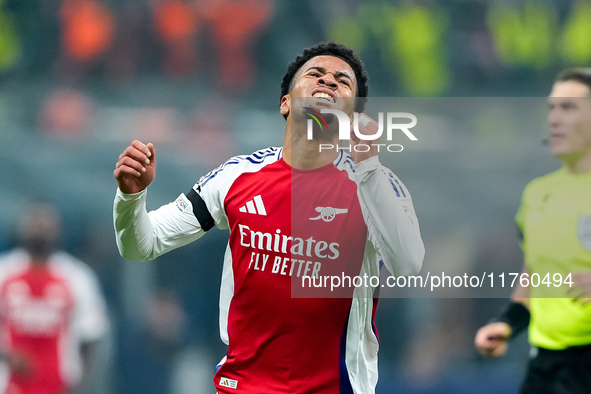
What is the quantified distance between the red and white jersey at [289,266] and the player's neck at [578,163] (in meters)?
1.25

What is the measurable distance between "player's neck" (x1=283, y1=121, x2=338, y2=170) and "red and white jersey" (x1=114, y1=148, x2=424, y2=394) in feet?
0.10

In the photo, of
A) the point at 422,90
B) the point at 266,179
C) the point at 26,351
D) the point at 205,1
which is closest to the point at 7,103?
the point at 205,1

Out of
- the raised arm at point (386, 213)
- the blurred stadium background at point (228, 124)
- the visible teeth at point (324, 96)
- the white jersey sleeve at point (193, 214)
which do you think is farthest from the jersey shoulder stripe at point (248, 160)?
the blurred stadium background at point (228, 124)

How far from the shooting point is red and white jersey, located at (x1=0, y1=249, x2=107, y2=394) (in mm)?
6648

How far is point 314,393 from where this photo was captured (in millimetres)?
3320

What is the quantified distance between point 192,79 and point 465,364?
4984mm

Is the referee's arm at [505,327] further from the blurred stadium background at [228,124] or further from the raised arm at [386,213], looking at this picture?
the raised arm at [386,213]

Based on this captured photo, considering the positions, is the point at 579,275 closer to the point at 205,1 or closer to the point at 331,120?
the point at 331,120

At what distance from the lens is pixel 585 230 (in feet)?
13.0

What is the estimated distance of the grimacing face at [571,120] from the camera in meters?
4.11

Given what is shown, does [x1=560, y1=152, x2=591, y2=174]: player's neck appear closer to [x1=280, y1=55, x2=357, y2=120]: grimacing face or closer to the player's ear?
[x1=280, y1=55, x2=357, y2=120]: grimacing face

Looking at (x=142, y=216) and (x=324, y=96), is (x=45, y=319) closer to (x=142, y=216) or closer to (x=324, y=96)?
(x=142, y=216)

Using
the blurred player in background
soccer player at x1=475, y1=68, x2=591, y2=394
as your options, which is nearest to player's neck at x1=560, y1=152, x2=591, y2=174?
soccer player at x1=475, y1=68, x2=591, y2=394

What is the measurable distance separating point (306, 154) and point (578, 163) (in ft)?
4.73
